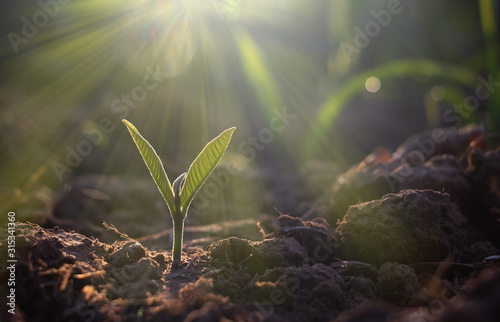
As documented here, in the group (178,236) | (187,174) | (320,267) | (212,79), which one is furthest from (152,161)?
(212,79)

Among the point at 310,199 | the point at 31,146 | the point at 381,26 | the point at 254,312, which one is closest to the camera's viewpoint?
the point at 254,312

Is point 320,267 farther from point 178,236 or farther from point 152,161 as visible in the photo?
point 152,161

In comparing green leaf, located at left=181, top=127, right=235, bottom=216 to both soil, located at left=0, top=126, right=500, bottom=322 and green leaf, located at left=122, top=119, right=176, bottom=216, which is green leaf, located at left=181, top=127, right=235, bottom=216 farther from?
soil, located at left=0, top=126, right=500, bottom=322

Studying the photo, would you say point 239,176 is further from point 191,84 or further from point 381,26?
point 381,26

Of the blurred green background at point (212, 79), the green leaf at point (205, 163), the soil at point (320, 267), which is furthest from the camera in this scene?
the blurred green background at point (212, 79)

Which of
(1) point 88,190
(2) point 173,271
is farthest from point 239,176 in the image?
(2) point 173,271

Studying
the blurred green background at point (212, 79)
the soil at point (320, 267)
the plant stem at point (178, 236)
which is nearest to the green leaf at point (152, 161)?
the plant stem at point (178, 236)

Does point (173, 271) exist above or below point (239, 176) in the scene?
below

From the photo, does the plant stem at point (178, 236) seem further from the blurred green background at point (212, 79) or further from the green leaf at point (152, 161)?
the blurred green background at point (212, 79)
